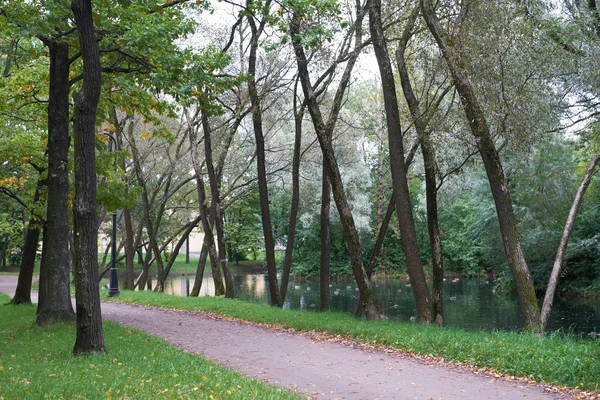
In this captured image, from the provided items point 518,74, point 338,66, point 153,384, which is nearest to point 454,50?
point 518,74

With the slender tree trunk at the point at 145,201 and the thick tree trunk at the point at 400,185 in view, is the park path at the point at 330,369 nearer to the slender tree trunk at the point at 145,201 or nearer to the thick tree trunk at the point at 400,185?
the thick tree trunk at the point at 400,185

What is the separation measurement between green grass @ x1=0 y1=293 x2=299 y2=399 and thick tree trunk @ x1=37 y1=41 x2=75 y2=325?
1.44 meters

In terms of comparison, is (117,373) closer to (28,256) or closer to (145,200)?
(28,256)

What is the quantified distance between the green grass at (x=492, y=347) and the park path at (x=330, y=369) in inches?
14.5

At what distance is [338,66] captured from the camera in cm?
1614

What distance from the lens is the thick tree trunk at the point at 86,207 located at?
8.01 metres

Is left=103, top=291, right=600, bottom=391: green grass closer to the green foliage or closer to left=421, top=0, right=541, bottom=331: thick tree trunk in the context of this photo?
left=421, top=0, right=541, bottom=331: thick tree trunk

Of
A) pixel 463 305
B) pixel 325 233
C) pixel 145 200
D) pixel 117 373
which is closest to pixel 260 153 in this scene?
pixel 325 233

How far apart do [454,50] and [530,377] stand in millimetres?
6375

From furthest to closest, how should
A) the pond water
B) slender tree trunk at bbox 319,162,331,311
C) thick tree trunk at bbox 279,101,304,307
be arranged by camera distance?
1. the pond water
2. thick tree trunk at bbox 279,101,304,307
3. slender tree trunk at bbox 319,162,331,311

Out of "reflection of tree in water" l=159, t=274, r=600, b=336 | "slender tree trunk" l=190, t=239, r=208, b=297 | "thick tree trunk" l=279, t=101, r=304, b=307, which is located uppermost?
"thick tree trunk" l=279, t=101, r=304, b=307

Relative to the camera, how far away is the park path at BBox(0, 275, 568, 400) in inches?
262

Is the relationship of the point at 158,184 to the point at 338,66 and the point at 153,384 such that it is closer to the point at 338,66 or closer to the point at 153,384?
the point at 338,66

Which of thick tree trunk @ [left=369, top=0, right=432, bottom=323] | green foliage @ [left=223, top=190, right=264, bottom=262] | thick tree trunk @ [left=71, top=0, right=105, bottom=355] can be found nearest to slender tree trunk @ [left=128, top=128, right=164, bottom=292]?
thick tree trunk @ [left=369, top=0, right=432, bottom=323]
